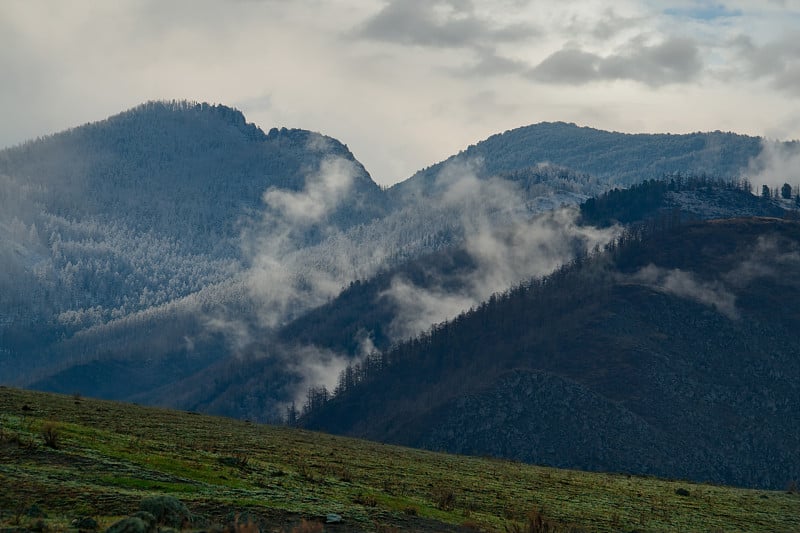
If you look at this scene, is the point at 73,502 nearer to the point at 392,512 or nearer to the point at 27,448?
the point at 27,448

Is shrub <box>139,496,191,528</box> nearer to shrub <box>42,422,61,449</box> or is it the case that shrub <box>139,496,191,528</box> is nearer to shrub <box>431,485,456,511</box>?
shrub <box>42,422,61,449</box>

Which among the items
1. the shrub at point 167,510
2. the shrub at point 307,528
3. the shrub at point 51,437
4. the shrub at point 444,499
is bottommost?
the shrub at point 444,499

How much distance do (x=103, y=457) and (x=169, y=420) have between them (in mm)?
30426

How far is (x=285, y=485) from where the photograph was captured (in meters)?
46.0

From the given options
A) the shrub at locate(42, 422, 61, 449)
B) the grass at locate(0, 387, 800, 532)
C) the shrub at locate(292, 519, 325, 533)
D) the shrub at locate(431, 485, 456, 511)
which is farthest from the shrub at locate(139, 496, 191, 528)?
the shrub at locate(431, 485, 456, 511)

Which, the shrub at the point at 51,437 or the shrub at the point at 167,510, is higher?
the shrub at the point at 51,437

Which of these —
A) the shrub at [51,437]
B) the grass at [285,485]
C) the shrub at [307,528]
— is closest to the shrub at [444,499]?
the grass at [285,485]

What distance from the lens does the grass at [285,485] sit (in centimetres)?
3747

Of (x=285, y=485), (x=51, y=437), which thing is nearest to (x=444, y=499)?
(x=285, y=485)

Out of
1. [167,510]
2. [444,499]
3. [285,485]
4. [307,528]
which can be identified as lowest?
[444,499]

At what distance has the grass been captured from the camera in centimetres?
3747

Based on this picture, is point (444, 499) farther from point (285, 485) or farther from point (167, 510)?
point (167, 510)

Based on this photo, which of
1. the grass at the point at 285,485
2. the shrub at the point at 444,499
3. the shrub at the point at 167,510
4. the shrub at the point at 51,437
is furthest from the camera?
the shrub at the point at 444,499

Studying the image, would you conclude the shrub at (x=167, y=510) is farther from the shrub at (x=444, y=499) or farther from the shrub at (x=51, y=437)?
the shrub at (x=444, y=499)
